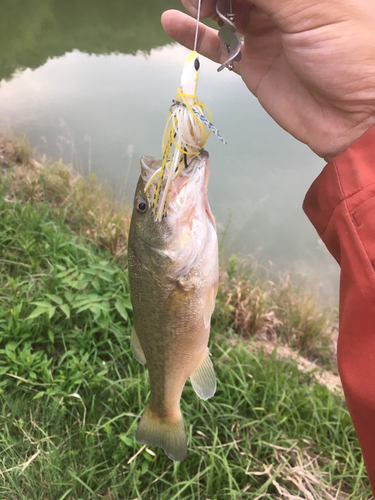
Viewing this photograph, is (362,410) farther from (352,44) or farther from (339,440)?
(339,440)

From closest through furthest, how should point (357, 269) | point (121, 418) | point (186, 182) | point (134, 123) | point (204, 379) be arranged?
point (357, 269) → point (186, 182) → point (204, 379) → point (121, 418) → point (134, 123)

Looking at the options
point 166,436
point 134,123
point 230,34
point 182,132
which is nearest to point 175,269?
point 182,132

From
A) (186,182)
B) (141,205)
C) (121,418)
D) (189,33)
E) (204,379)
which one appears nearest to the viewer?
(186,182)

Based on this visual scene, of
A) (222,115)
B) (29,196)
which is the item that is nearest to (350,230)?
(29,196)

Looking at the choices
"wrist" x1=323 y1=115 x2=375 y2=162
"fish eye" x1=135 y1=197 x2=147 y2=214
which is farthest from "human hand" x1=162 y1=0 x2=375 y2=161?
"fish eye" x1=135 y1=197 x2=147 y2=214

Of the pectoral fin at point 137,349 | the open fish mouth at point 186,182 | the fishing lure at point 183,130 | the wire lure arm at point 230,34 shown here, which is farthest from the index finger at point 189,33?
the pectoral fin at point 137,349

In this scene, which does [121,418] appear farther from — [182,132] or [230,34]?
[230,34]

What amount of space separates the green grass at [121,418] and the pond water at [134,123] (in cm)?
213

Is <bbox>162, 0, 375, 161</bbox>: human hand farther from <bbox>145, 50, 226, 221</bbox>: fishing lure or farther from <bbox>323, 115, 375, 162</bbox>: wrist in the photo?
<bbox>145, 50, 226, 221</bbox>: fishing lure

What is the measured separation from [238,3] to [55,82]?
686cm

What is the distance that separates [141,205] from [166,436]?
42.7 inches

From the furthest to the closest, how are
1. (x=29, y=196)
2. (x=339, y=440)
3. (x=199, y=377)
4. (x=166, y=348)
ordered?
(x=29, y=196) < (x=339, y=440) < (x=199, y=377) < (x=166, y=348)

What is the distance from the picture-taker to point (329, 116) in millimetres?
1701

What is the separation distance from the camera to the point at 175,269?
55.3 inches
